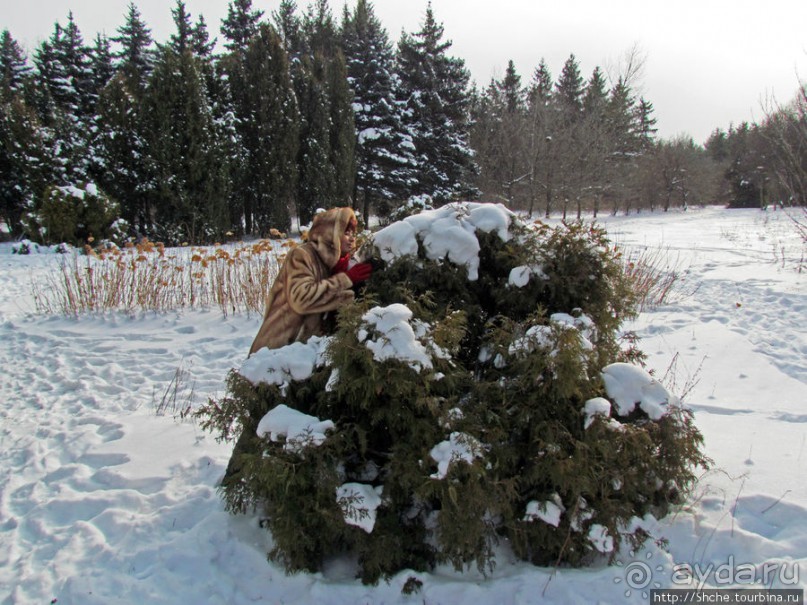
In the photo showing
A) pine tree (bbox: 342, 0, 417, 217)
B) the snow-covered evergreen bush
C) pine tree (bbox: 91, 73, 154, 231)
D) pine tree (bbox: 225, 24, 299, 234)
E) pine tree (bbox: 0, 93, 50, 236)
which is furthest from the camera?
pine tree (bbox: 342, 0, 417, 217)

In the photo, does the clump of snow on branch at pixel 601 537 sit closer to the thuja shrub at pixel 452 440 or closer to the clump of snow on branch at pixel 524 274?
the thuja shrub at pixel 452 440

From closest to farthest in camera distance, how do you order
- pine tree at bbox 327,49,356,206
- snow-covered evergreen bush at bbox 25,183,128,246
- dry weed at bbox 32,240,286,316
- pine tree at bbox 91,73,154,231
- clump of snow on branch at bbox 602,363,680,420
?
clump of snow on branch at bbox 602,363,680,420, dry weed at bbox 32,240,286,316, snow-covered evergreen bush at bbox 25,183,128,246, pine tree at bbox 91,73,154,231, pine tree at bbox 327,49,356,206

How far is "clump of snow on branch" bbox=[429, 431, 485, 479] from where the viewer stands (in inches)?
76.2

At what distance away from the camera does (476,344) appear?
268 centimetres

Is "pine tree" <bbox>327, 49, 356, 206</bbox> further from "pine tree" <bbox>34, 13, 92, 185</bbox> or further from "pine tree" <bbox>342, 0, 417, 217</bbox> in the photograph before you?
"pine tree" <bbox>34, 13, 92, 185</bbox>

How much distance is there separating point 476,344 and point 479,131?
27.3 meters

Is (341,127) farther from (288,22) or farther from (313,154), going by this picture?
(288,22)

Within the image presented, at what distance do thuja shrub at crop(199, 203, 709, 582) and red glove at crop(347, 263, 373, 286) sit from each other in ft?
0.80

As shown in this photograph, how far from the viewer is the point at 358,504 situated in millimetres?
2016

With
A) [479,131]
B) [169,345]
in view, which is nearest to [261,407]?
[169,345]

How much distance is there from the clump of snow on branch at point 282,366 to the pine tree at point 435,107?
20866 mm

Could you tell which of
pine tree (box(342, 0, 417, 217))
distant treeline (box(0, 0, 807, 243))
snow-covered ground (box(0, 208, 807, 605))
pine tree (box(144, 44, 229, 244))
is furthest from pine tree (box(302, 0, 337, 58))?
snow-covered ground (box(0, 208, 807, 605))

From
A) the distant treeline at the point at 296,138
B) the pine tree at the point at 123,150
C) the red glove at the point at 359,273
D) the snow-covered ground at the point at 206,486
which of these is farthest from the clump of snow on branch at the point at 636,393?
the pine tree at the point at 123,150

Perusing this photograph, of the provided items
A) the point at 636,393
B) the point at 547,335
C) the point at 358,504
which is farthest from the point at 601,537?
the point at 358,504
